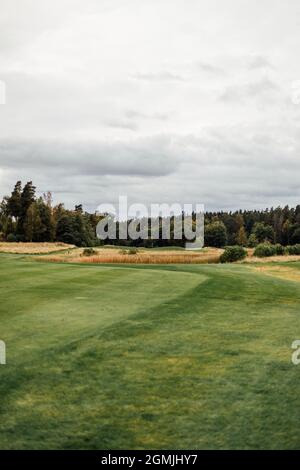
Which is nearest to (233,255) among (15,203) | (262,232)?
(15,203)

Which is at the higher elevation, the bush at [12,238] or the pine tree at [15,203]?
the pine tree at [15,203]

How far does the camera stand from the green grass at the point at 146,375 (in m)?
5.80

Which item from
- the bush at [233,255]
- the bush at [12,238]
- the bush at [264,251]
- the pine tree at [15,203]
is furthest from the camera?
the pine tree at [15,203]

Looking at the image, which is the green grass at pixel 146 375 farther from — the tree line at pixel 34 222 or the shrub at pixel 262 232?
the shrub at pixel 262 232

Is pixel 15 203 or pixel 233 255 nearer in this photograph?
pixel 233 255

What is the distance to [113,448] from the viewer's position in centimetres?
546

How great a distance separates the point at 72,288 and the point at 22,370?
10.3 metres

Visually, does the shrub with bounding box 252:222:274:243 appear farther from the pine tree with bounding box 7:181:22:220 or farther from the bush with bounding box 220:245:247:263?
the bush with bounding box 220:245:247:263

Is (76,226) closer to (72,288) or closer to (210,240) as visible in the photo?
(210,240)

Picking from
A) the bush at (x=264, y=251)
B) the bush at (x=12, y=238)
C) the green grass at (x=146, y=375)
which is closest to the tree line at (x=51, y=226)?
the bush at (x=12, y=238)

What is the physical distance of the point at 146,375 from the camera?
7.92 m

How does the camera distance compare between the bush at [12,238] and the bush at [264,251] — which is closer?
the bush at [264,251]

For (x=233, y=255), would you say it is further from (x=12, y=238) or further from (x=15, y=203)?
(x=15, y=203)
